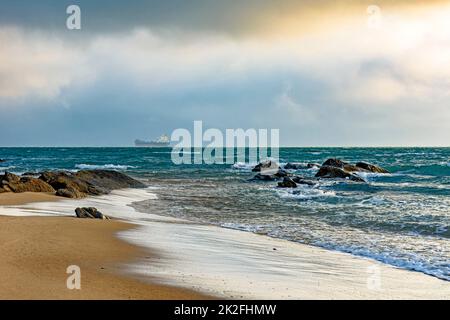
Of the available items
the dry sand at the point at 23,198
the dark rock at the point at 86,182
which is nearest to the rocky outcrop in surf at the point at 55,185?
the dark rock at the point at 86,182

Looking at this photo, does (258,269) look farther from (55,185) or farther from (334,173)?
(334,173)

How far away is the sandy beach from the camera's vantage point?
666cm

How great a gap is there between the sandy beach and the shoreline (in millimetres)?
348

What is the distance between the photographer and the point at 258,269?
29.8 feet

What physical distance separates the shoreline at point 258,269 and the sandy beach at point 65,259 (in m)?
0.35

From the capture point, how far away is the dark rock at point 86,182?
952 inches

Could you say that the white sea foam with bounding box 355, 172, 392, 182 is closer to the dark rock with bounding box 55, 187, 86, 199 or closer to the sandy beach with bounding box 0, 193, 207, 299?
the dark rock with bounding box 55, 187, 86, 199

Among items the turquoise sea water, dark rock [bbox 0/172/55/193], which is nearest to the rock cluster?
the turquoise sea water

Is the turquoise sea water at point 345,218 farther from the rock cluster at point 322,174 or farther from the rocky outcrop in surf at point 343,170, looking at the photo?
the rocky outcrop in surf at point 343,170

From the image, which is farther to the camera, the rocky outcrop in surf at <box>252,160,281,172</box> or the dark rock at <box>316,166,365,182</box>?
the rocky outcrop in surf at <box>252,160,281,172</box>

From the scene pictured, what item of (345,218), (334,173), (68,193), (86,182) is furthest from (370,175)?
(68,193)

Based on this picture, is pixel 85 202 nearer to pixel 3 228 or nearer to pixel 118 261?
pixel 3 228
